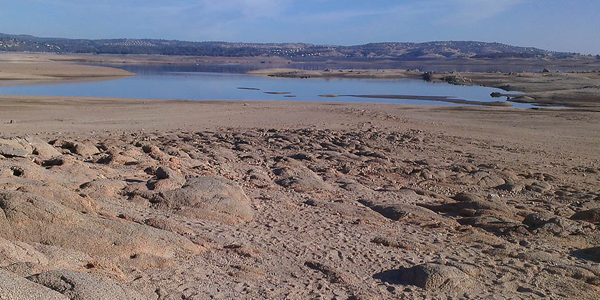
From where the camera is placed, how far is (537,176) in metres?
11.7

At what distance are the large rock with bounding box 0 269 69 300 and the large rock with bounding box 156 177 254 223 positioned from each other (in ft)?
11.2

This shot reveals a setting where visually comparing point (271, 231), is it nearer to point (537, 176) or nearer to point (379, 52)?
point (537, 176)

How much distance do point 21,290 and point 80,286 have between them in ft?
1.63

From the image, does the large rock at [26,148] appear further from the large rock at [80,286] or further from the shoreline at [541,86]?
the shoreline at [541,86]

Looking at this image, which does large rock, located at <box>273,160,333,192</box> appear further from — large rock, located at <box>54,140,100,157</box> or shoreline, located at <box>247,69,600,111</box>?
shoreline, located at <box>247,69,600,111</box>

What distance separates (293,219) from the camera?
→ 7.50 meters

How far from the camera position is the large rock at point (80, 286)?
3674mm

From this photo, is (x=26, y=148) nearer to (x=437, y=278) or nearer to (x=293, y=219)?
(x=293, y=219)

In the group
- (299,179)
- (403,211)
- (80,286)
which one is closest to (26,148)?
(299,179)

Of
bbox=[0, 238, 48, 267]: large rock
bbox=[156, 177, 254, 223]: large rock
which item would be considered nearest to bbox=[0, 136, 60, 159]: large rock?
bbox=[156, 177, 254, 223]: large rock

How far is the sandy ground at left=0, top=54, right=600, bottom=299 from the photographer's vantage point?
489cm

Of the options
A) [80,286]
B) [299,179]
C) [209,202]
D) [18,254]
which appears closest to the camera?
[80,286]

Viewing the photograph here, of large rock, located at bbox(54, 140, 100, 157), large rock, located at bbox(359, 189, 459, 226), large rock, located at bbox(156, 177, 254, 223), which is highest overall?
large rock, located at bbox(54, 140, 100, 157)

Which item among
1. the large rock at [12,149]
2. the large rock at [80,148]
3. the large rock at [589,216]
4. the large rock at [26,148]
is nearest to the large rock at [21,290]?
the large rock at [12,149]
